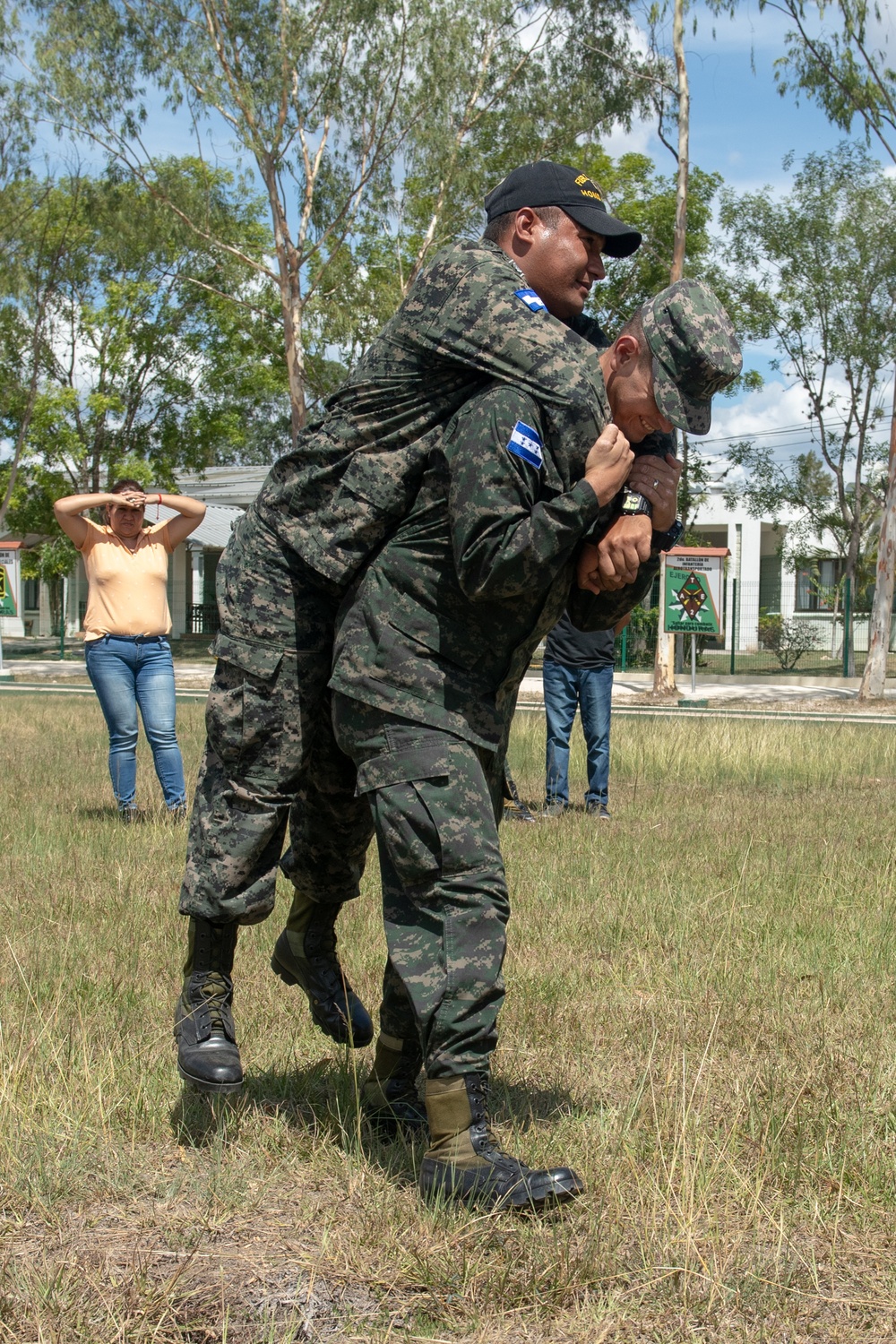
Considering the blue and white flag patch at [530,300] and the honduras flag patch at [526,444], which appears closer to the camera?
the honduras flag patch at [526,444]

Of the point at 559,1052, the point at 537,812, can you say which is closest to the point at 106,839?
the point at 537,812

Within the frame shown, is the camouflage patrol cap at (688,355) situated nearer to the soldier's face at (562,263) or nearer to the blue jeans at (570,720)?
the soldier's face at (562,263)

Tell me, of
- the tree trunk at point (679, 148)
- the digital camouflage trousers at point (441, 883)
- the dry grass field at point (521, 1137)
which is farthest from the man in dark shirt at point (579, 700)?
the tree trunk at point (679, 148)

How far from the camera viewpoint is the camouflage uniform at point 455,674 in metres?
2.83

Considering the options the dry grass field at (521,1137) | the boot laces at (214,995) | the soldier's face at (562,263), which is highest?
the soldier's face at (562,263)

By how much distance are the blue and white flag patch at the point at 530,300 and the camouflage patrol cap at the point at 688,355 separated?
9.6 inches

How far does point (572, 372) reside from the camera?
2914mm

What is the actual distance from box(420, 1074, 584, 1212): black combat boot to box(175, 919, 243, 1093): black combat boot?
60 cm

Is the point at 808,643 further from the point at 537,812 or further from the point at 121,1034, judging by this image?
the point at 121,1034

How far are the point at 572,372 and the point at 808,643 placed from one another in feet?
105

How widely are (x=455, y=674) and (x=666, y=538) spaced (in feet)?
2.21

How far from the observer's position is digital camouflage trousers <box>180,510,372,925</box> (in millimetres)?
3279

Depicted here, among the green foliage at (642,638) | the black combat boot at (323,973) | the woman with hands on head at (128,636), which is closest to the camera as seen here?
the black combat boot at (323,973)

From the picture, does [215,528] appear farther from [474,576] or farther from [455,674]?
[474,576]
